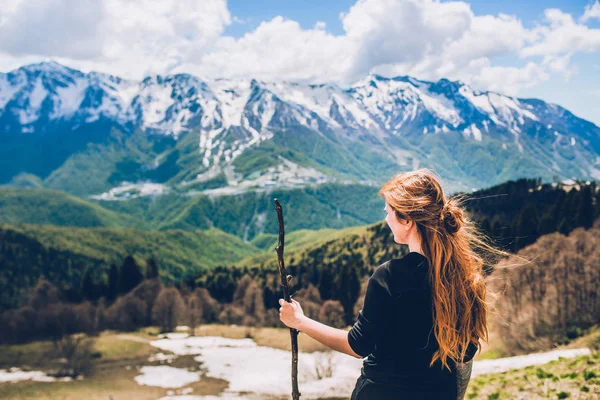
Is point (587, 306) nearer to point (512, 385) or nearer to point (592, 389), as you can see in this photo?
point (512, 385)

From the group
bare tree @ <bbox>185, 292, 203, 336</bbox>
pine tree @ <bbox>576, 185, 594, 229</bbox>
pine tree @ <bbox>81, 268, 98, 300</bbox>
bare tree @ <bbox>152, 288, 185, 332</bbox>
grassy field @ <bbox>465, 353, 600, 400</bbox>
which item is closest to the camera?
grassy field @ <bbox>465, 353, 600, 400</bbox>

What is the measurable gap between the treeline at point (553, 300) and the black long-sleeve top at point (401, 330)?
51.1 meters

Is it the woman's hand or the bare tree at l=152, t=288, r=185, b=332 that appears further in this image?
the bare tree at l=152, t=288, r=185, b=332

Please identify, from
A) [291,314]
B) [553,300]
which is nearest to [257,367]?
[553,300]

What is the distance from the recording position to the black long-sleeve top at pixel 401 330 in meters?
4.57

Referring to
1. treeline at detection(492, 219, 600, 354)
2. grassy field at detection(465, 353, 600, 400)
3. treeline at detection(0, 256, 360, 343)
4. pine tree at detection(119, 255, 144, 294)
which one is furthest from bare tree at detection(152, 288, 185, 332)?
grassy field at detection(465, 353, 600, 400)

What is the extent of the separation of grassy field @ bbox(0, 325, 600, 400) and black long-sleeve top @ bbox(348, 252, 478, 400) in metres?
11.1

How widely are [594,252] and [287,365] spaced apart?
57251 mm

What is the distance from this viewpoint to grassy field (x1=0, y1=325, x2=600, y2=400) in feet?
53.1

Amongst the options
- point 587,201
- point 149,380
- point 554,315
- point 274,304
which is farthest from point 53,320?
point 587,201

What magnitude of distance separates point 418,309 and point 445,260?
57cm

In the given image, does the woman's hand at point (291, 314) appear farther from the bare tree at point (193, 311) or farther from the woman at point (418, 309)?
the bare tree at point (193, 311)

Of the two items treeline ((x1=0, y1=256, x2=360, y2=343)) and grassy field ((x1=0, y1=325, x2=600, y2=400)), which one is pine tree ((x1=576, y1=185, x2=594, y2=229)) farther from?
treeline ((x1=0, y1=256, x2=360, y2=343))

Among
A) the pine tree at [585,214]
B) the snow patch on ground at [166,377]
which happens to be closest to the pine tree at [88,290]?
the snow patch on ground at [166,377]
